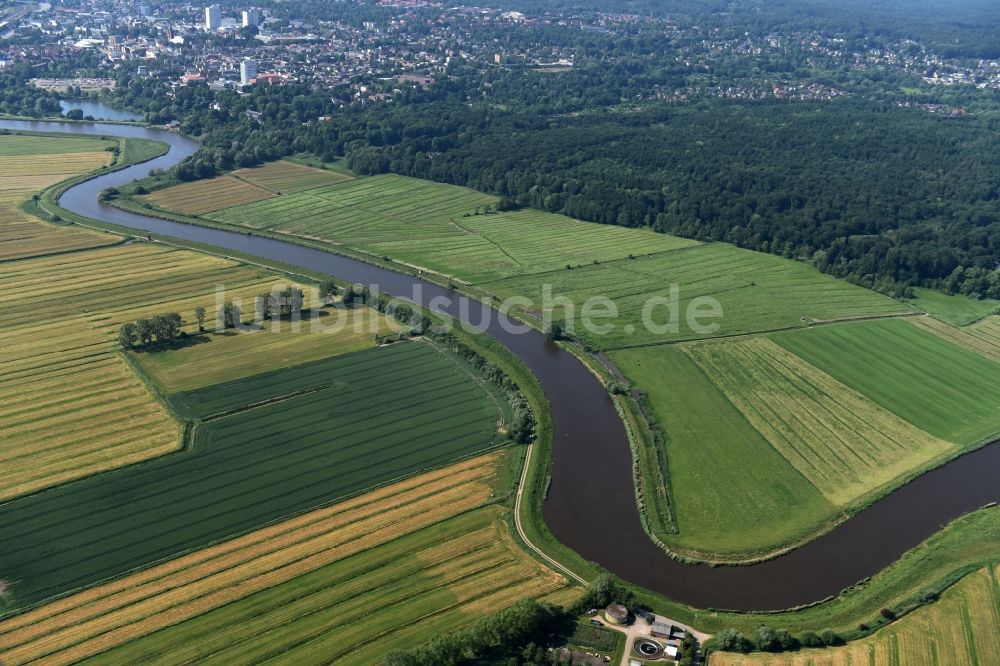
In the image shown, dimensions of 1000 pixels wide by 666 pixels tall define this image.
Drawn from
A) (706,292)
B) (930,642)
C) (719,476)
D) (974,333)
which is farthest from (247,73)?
(930,642)

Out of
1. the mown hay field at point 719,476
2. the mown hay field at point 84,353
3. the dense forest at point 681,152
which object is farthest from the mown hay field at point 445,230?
the mown hay field at point 719,476

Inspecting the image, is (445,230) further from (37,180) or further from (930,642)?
(930,642)

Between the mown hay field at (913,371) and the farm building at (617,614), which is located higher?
the mown hay field at (913,371)

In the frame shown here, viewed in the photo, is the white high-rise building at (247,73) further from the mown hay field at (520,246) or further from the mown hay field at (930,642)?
the mown hay field at (930,642)

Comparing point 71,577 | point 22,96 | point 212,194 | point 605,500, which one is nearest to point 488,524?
point 605,500

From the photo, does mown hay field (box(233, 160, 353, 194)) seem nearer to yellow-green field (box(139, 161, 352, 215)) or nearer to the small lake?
yellow-green field (box(139, 161, 352, 215))

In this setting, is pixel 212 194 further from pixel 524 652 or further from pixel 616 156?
pixel 524 652

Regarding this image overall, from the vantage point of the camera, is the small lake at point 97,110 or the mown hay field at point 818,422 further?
the small lake at point 97,110
